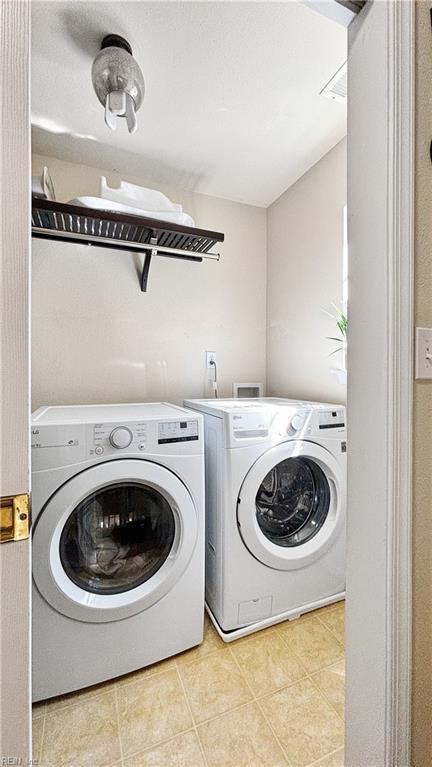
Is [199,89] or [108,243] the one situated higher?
[199,89]

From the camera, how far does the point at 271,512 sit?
5.03 feet

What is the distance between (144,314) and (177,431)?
0.96m

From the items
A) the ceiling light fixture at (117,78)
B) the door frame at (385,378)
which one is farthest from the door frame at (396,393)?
the ceiling light fixture at (117,78)

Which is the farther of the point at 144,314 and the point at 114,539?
the point at 144,314

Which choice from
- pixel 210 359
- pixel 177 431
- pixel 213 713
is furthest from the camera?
pixel 210 359

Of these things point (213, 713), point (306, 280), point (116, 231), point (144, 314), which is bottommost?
point (213, 713)

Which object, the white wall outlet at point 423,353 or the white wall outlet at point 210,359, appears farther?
the white wall outlet at point 210,359

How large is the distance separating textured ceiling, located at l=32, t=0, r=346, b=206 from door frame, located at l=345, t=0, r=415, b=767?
677 mm

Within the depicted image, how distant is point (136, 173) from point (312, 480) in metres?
1.97

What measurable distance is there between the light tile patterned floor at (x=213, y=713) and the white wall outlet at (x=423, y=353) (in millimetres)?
1151

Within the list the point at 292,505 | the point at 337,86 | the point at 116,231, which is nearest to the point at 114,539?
the point at 292,505

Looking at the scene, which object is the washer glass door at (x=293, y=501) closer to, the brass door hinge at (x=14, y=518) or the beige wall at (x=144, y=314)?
the beige wall at (x=144, y=314)

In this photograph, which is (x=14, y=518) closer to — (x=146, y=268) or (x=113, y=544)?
(x=113, y=544)

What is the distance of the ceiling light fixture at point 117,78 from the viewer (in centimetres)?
116
